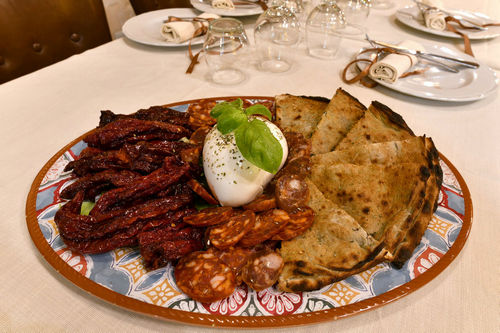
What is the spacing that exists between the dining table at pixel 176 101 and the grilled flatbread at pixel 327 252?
15 cm

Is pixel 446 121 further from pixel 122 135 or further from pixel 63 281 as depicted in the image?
pixel 63 281

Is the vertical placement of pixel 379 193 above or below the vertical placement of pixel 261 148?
below

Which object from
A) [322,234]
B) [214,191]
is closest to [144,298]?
[214,191]

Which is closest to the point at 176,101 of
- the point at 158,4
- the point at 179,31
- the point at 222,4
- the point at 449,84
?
the point at 179,31

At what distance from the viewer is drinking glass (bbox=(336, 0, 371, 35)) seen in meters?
3.52

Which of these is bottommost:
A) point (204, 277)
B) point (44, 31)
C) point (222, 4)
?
point (204, 277)

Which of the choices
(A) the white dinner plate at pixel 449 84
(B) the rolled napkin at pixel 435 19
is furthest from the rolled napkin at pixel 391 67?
(B) the rolled napkin at pixel 435 19

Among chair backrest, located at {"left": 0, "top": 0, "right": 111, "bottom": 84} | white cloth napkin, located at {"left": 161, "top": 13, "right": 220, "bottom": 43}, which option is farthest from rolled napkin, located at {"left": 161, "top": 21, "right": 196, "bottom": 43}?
chair backrest, located at {"left": 0, "top": 0, "right": 111, "bottom": 84}

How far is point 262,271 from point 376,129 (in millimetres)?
978

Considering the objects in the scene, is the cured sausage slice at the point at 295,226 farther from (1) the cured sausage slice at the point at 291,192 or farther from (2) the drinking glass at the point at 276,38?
(2) the drinking glass at the point at 276,38

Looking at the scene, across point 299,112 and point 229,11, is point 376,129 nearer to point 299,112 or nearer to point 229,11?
point 299,112

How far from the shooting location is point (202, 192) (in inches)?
59.5

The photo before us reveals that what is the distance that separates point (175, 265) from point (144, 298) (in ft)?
0.57

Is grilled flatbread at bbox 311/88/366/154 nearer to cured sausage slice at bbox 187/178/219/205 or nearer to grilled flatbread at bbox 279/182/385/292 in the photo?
grilled flatbread at bbox 279/182/385/292
